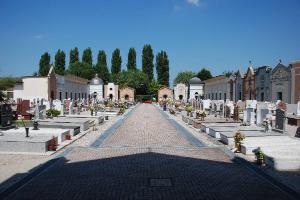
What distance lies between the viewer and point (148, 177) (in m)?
9.56

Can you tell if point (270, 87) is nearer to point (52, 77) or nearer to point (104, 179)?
point (52, 77)

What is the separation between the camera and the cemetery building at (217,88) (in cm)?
5139

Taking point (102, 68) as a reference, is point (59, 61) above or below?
above

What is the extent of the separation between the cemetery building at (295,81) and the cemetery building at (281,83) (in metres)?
0.62

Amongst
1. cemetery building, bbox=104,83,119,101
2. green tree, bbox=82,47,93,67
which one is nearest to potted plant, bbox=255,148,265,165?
cemetery building, bbox=104,83,119,101

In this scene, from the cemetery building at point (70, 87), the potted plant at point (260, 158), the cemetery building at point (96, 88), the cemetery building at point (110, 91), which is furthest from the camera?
the cemetery building at point (110, 91)

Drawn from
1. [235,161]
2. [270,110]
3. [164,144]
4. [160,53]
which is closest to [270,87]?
[270,110]

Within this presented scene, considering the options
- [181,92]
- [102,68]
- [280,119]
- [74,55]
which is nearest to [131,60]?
[102,68]

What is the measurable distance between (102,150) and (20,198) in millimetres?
6552

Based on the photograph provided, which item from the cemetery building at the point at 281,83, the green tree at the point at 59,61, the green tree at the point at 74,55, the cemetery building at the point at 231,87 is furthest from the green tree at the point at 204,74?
the cemetery building at the point at 281,83

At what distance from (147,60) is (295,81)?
200 ft

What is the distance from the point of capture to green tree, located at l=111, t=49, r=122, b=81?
3462 inches

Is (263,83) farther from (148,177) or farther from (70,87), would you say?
(70,87)

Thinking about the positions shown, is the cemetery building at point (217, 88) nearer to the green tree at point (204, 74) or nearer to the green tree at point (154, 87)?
the green tree at point (154, 87)
